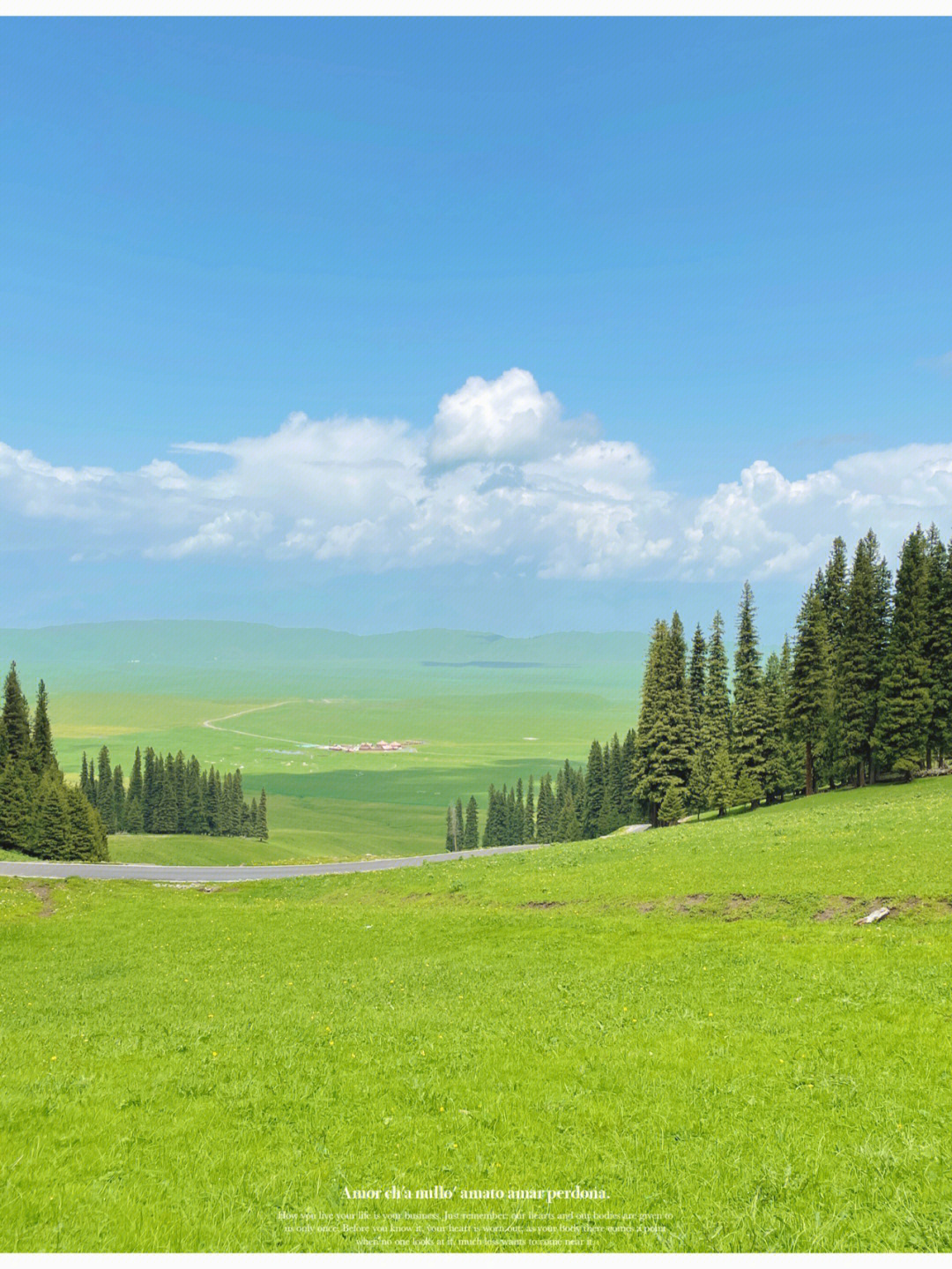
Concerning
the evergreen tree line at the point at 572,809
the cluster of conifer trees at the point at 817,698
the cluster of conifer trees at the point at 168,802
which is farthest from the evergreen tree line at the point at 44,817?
the cluster of conifer trees at the point at 168,802

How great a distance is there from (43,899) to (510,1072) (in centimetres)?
3844

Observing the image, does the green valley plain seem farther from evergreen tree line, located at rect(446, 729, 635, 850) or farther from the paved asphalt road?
evergreen tree line, located at rect(446, 729, 635, 850)

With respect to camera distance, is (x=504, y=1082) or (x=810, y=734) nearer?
(x=504, y=1082)

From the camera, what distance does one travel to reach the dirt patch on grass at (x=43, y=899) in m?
41.3

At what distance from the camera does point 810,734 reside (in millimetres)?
79125

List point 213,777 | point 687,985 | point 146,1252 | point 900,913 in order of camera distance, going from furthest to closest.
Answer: point 213,777, point 900,913, point 687,985, point 146,1252

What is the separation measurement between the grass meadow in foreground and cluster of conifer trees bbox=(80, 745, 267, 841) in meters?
138

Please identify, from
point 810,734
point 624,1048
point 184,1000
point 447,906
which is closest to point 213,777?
point 810,734

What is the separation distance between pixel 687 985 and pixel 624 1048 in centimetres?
553

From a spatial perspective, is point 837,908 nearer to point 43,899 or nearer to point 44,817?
point 43,899

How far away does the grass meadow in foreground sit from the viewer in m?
10.8

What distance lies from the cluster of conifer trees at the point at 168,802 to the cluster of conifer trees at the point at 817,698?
10600 centimetres

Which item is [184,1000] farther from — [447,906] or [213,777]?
[213,777]

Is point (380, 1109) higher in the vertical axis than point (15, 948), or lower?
higher
